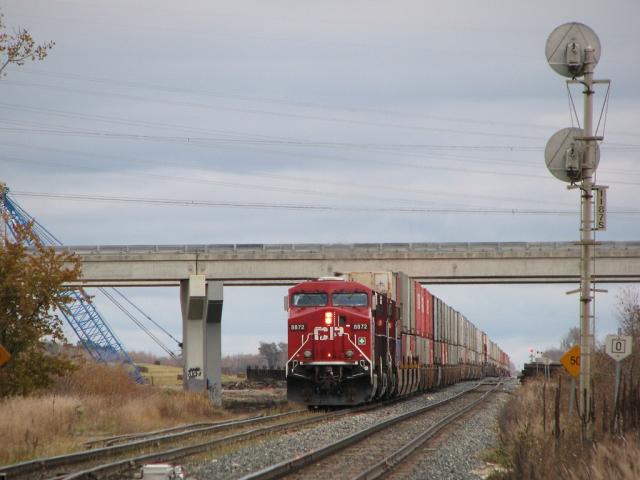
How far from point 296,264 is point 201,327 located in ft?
26.3

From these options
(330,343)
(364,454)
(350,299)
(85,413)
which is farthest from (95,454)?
(350,299)

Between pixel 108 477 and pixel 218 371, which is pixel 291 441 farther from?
pixel 218 371

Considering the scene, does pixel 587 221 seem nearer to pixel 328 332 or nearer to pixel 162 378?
pixel 328 332

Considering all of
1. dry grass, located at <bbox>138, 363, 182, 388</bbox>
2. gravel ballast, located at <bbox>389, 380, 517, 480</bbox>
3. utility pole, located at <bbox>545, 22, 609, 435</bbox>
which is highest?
utility pole, located at <bbox>545, 22, 609, 435</bbox>

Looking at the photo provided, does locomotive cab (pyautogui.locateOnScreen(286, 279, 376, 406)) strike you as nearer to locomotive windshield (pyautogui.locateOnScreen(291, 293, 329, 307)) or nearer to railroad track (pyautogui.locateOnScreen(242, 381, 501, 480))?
locomotive windshield (pyautogui.locateOnScreen(291, 293, 329, 307))

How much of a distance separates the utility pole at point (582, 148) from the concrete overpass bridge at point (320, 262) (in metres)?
51.3

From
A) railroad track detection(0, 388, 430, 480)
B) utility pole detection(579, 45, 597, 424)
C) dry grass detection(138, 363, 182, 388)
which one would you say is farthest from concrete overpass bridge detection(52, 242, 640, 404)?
utility pole detection(579, 45, 597, 424)

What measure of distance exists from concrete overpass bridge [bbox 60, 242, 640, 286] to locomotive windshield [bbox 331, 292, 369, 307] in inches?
1411

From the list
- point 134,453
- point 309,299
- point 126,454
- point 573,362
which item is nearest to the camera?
point 126,454

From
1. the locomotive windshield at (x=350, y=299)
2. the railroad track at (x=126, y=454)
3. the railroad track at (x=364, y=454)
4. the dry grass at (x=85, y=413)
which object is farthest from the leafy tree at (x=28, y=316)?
the railroad track at (x=364, y=454)

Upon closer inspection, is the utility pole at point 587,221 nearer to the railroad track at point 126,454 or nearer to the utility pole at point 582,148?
the utility pole at point 582,148

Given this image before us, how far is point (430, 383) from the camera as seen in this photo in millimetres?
52719

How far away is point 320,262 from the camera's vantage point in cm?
7144

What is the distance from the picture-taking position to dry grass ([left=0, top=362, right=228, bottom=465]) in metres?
22.2
